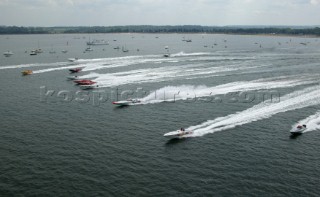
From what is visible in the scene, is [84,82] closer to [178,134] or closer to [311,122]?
[178,134]

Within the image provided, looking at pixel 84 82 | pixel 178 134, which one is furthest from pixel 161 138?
pixel 84 82

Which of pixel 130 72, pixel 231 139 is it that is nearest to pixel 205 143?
pixel 231 139

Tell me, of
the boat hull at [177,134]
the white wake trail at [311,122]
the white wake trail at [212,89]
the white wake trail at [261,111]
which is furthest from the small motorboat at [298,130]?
the white wake trail at [212,89]

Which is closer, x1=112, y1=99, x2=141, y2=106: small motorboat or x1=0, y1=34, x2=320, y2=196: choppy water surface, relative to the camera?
x1=0, y1=34, x2=320, y2=196: choppy water surface

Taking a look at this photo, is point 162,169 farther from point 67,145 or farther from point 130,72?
point 130,72

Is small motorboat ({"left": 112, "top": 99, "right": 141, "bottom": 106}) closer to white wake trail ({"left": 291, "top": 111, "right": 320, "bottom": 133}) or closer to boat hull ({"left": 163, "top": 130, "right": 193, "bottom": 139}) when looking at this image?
boat hull ({"left": 163, "top": 130, "right": 193, "bottom": 139})

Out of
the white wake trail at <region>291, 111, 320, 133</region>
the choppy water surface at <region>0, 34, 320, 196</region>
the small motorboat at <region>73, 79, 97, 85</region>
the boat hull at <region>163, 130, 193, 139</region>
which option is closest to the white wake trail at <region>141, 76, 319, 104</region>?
the choppy water surface at <region>0, 34, 320, 196</region>

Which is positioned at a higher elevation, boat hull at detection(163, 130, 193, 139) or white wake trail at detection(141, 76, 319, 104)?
white wake trail at detection(141, 76, 319, 104)

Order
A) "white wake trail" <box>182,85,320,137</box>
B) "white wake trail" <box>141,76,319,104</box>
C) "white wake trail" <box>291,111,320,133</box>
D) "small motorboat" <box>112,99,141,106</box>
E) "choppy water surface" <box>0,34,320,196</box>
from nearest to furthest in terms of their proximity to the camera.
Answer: "choppy water surface" <box>0,34,320,196</box> → "white wake trail" <box>291,111,320,133</box> → "white wake trail" <box>182,85,320,137</box> → "small motorboat" <box>112,99,141,106</box> → "white wake trail" <box>141,76,319,104</box>
